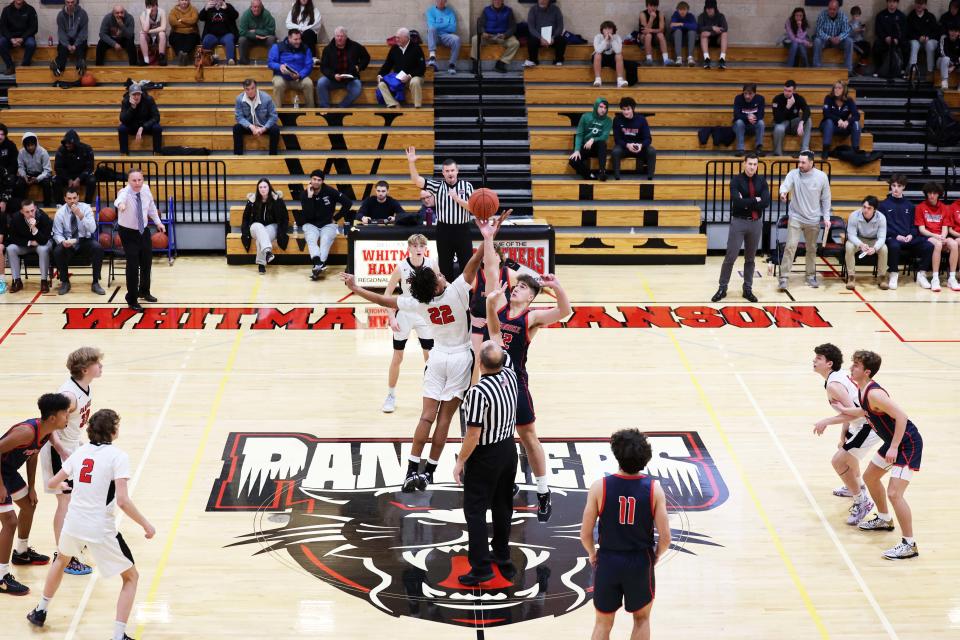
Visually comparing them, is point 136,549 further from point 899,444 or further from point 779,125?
point 779,125

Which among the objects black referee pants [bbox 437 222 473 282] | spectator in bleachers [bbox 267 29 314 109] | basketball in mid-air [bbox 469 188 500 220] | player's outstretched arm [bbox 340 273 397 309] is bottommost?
player's outstretched arm [bbox 340 273 397 309]

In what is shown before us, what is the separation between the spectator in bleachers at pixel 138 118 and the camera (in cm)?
1788

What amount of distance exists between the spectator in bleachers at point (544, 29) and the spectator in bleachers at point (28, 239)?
28.9ft

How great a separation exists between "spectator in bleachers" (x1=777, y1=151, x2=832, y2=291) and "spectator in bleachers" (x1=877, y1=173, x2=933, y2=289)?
88cm

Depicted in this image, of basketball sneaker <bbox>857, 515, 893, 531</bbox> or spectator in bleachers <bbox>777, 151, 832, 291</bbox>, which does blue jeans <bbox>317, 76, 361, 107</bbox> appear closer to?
spectator in bleachers <bbox>777, 151, 832, 291</bbox>

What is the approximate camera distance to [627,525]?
20.3ft

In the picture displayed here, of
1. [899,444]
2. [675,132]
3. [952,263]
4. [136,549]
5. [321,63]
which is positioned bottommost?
[136,549]

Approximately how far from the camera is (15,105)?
19109mm

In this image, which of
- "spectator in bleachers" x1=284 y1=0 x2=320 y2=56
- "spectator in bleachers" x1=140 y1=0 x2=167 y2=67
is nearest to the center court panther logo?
"spectator in bleachers" x1=284 y1=0 x2=320 y2=56

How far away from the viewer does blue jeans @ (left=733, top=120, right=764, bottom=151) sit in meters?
18.3

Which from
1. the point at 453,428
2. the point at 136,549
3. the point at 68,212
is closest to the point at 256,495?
the point at 136,549

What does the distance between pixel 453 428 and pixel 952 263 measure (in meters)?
8.22

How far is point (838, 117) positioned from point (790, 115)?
2.42 feet

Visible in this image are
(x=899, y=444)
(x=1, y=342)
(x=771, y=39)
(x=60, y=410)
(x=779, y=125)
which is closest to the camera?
(x=60, y=410)
